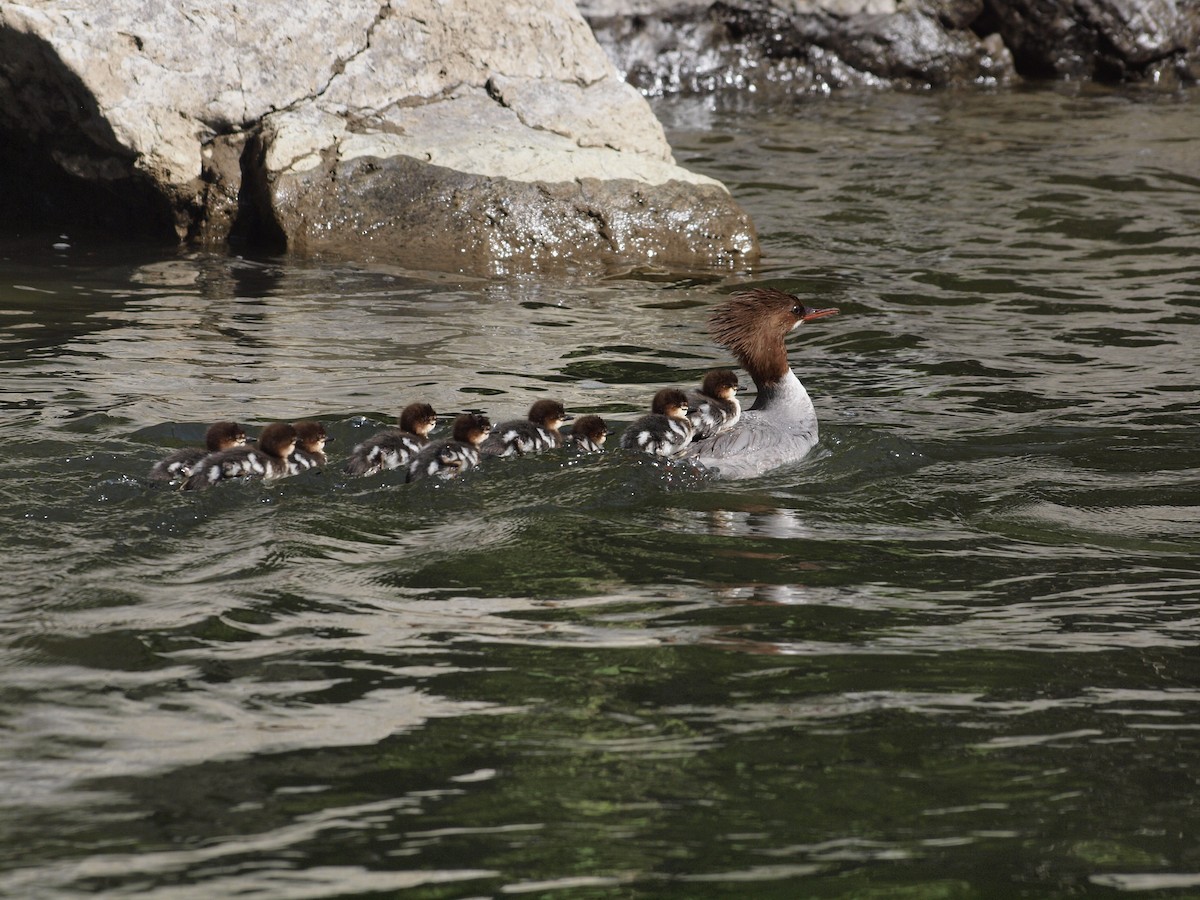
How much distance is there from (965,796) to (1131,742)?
0.57 m

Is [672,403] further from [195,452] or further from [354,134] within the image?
[354,134]

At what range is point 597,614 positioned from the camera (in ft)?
16.6

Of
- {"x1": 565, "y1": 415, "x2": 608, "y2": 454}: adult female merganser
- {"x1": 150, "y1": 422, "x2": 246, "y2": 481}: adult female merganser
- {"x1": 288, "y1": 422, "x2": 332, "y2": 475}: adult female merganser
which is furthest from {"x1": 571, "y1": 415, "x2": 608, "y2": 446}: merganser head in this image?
{"x1": 150, "y1": 422, "x2": 246, "y2": 481}: adult female merganser

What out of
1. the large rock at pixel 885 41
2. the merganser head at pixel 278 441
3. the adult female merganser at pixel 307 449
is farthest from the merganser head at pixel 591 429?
the large rock at pixel 885 41

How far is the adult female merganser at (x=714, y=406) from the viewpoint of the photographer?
7172 millimetres

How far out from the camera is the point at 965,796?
3908 mm

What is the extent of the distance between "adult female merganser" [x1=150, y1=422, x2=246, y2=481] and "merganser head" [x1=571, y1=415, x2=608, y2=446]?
1.44 metres

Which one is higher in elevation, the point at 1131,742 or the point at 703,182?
the point at 703,182

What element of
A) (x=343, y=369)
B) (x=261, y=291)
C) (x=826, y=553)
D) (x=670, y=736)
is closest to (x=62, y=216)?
(x=261, y=291)

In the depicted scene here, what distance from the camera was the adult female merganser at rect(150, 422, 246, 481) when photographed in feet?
20.5

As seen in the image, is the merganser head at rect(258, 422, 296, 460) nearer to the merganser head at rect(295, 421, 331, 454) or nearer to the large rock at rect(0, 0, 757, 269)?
the merganser head at rect(295, 421, 331, 454)

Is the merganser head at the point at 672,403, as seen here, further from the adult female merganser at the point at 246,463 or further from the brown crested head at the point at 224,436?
the brown crested head at the point at 224,436

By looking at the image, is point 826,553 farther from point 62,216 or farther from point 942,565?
point 62,216

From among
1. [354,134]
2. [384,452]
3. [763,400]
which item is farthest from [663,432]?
[354,134]
